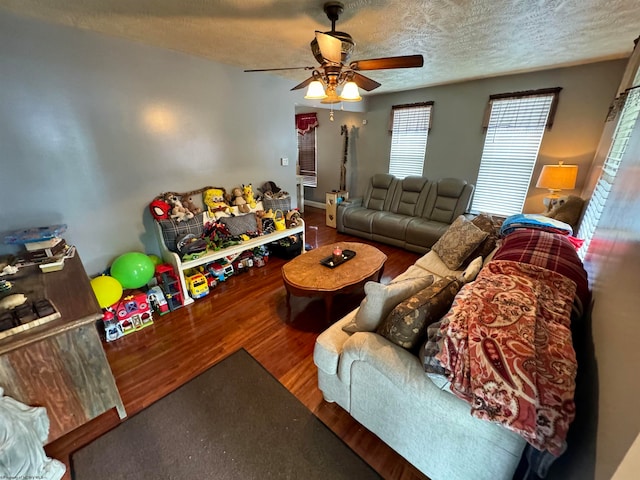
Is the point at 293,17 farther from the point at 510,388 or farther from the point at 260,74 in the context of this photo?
the point at 510,388

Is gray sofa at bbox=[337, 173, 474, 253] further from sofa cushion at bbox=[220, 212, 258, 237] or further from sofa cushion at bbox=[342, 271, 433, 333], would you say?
sofa cushion at bbox=[342, 271, 433, 333]

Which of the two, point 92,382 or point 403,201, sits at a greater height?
point 403,201

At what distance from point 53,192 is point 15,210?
0.26 meters

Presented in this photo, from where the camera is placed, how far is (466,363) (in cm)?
91

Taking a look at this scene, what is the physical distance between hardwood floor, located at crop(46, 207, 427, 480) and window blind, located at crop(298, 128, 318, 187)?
3849 mm

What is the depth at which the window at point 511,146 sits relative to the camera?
3.35 metres

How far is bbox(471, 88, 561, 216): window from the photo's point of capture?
3346mm

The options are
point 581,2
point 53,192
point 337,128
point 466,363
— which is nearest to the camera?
point 466,363

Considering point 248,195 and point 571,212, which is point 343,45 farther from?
point 571,212

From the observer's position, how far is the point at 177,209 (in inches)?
106

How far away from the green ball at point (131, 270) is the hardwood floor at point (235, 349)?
404mm

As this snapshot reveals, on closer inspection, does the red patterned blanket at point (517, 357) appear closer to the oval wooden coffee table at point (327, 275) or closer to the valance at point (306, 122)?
the oval wooden coffee table at point (327, 275)

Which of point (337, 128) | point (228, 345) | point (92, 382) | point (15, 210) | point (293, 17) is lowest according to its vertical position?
point (228, 345)

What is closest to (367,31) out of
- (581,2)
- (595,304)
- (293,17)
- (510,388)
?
(293,17)
